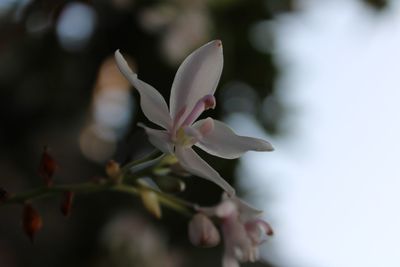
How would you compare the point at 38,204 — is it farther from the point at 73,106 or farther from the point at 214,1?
the point at 214,1

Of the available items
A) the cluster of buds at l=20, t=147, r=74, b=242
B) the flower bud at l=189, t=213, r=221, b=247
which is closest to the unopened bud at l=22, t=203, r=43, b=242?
the cluster of buds at l=20, t=147, r=74, b=242

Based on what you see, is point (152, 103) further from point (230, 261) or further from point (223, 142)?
point (230, 261)

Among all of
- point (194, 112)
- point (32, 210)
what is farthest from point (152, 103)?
point (32, 210)

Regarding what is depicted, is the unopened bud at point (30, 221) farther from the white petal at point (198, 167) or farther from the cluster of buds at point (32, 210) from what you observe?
the white petal at point (198, 167)

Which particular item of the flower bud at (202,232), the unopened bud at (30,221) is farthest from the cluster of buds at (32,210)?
the flower bud at (202,232)

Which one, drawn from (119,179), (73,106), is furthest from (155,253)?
(119,179)

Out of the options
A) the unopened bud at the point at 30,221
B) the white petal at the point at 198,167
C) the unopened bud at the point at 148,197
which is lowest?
the unopened bud at the point at 30,221
